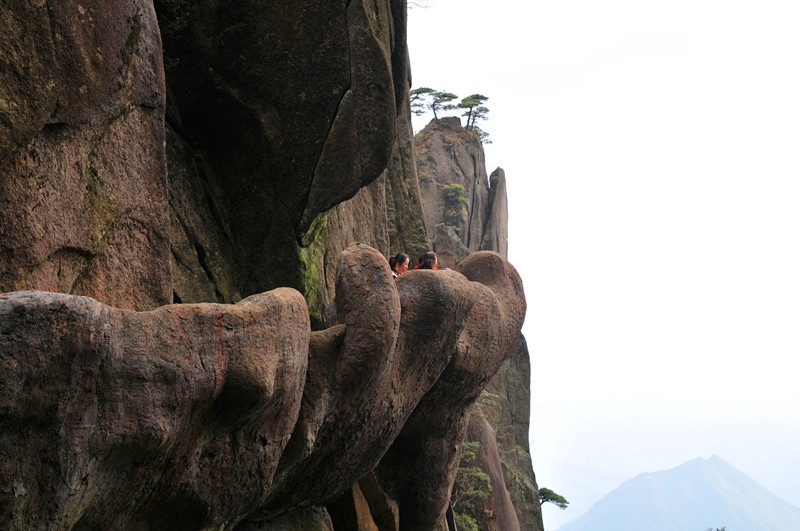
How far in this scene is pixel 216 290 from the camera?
927 centimetres

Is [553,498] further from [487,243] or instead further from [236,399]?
[236,399]

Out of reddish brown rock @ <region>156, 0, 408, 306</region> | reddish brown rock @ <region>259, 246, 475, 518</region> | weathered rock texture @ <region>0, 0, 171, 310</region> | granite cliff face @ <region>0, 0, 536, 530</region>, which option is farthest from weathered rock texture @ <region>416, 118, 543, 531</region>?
weathered rock texture @ <region>0, 0, 171, 310</region>

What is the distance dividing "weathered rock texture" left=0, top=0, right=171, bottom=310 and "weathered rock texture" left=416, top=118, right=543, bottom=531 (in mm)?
13666

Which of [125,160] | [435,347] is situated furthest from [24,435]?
[435,347]

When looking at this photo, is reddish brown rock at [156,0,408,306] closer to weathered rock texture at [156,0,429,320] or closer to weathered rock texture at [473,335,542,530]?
weathered rock texture at [156,0,429,320]

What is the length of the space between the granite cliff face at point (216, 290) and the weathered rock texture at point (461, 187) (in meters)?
19.3

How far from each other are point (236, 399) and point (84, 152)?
260cm

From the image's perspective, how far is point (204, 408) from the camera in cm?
549

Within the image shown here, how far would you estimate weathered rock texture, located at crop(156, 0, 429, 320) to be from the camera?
895 cm

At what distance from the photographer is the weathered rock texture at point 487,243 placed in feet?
77.4

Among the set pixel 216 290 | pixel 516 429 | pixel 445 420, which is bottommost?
pixel 445 420

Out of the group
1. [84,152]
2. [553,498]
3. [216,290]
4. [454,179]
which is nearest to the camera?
[84,152]

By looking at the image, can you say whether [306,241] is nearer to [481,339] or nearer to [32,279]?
[481,339]

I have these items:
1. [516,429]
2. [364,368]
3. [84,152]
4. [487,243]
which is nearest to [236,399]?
[364,368]
